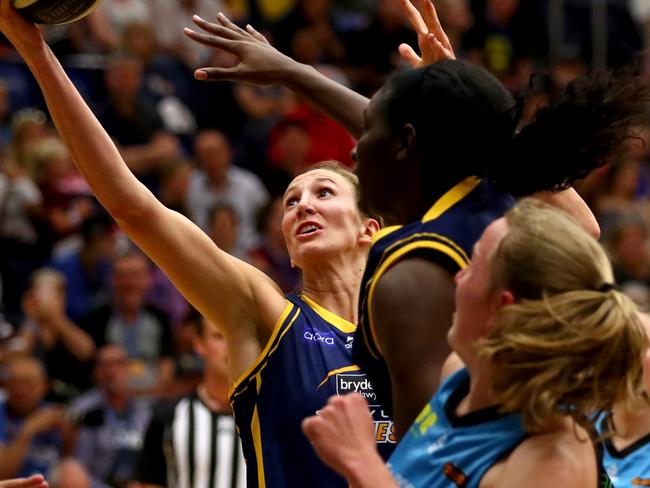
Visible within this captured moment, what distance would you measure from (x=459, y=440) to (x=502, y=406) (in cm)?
12

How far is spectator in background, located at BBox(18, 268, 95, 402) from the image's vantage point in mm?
8188

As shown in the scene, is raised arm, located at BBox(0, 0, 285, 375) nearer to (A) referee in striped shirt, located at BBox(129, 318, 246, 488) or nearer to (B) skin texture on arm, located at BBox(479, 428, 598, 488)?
(B) skin texture on arm, located at BBox(479, 428, 598, 488)

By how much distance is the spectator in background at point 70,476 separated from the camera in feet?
22.8

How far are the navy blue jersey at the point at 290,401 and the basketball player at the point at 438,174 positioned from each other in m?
0.77

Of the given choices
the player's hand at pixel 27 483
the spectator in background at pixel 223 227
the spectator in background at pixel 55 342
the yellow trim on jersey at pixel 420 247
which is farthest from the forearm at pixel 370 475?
the spectator in background at pixel 223 227

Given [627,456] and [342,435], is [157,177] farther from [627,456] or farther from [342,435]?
[342,435]

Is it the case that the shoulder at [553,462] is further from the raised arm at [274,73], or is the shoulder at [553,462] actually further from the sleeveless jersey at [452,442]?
the raised arm at [274,73]

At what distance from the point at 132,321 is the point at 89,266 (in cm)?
64

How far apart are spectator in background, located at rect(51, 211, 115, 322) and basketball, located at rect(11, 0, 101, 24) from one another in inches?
218

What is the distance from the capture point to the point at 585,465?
7.93 feet

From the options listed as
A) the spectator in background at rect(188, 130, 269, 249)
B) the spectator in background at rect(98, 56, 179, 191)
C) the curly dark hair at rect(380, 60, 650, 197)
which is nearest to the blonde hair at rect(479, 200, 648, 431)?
the curly dark hair at rect(380, 60, 650, 197)

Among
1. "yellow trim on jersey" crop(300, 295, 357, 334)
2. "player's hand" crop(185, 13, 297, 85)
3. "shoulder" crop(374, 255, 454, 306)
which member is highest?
"player's hand" crop(185, 13, 297, 85)

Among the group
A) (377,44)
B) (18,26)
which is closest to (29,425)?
(18,26)

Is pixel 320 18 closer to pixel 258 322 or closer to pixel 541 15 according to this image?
pixel 541 15
